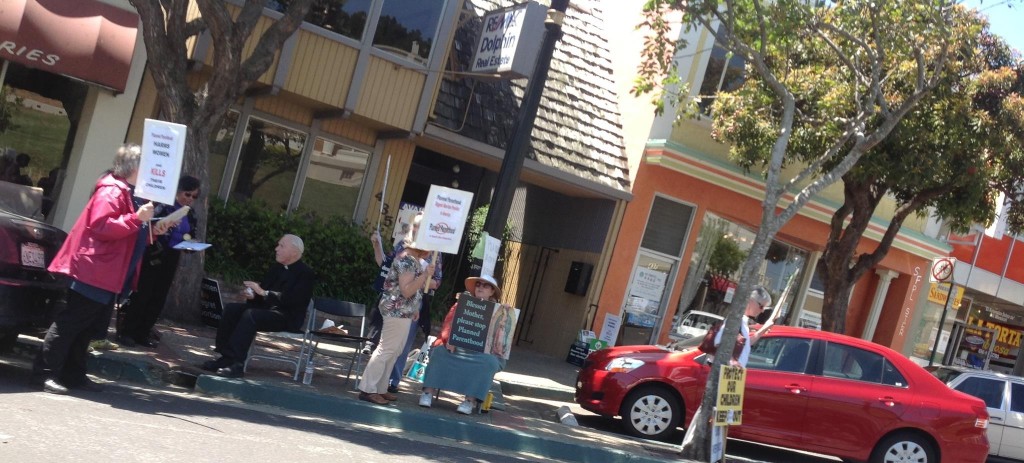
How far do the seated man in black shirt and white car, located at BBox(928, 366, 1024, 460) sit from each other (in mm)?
9074

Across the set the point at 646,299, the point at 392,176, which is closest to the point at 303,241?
the point at 392,176

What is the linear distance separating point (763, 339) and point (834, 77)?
4855 millimetres

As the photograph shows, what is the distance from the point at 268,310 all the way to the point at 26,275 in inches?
84.7

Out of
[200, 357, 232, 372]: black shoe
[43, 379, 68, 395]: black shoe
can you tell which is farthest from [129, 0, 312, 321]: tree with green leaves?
[43, 379, 68, 395]: black shoe

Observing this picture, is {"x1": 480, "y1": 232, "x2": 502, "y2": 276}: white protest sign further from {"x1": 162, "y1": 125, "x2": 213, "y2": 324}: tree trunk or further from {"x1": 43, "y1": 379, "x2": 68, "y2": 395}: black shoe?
{"x1": 43, "y1": 379, "x2": 68, "y2": 395}: black shoe

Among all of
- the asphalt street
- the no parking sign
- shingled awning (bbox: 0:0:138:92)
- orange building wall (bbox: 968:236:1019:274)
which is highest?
orange building wall (bbox: 968:236:1019:274)

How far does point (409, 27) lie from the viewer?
1478 centimetres

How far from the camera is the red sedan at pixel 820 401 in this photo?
1127 cm

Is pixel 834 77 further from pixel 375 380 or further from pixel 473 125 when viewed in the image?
pixel 375 380

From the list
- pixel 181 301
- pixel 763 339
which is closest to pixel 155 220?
pixel 181 301

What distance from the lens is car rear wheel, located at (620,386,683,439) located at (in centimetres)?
1143

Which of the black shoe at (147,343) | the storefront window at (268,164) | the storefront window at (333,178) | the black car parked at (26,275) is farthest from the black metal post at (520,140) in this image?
the storefront window at (268,164)

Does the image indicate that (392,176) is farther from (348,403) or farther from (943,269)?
(943,269)

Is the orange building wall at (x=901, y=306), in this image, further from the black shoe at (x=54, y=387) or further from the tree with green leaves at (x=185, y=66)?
the black shoe at (x=54, y=387)
